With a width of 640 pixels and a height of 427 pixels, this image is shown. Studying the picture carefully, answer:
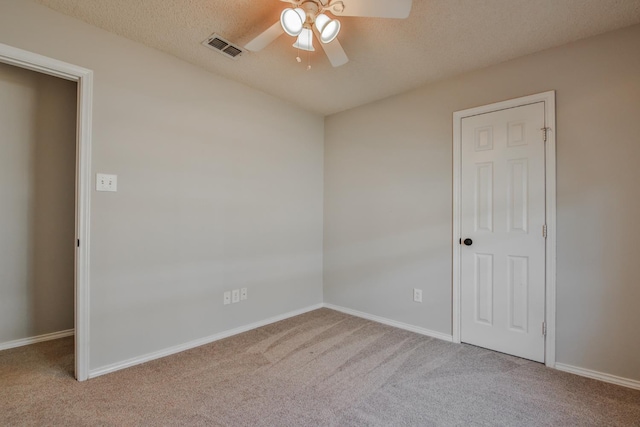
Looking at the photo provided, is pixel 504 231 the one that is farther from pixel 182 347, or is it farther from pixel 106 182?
pixel 106 182

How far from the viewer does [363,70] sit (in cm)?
257

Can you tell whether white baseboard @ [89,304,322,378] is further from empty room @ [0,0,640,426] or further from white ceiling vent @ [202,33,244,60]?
white ceiling vent @ [202,33,244,60]

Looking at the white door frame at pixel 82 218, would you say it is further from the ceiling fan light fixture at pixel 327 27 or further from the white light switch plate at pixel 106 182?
the ceiling fan light fixture at pixel 327 27

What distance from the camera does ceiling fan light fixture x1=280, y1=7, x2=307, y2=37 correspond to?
1547 millimetres

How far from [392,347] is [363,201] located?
1.52 metres

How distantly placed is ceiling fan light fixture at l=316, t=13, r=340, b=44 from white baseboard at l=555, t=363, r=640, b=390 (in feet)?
8.97

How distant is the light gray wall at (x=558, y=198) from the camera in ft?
6.58

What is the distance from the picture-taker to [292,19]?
1569 mm

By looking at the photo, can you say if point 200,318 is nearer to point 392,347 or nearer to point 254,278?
point 254,278

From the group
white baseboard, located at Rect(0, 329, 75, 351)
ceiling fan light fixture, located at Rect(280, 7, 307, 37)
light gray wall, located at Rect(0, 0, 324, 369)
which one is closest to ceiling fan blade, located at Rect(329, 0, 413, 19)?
ceiling fan light fixture, located at Rect(280, 7, 307, 37)

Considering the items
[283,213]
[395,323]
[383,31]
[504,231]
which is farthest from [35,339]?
[504,231]

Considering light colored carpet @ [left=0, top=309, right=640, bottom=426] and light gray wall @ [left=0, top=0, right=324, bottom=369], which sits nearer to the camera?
light colored carpet @ [left=0, top=309, right=640, bottom=426]

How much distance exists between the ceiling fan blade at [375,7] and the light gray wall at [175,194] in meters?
1.24

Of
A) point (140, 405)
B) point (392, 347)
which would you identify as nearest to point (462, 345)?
point (392, 347)
